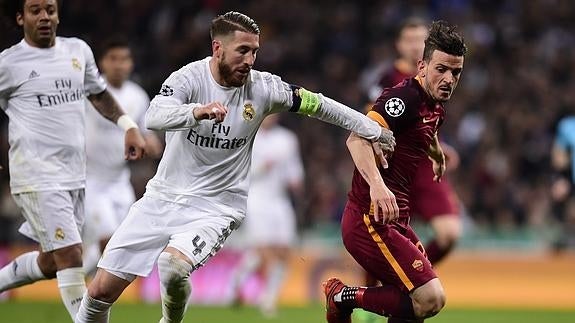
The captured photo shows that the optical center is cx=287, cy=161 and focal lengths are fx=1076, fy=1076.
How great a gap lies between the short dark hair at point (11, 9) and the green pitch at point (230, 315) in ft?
12.5

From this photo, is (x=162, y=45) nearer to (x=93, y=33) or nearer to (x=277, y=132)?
(x=93, y=33)

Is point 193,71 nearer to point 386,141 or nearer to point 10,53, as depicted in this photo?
point 386,141

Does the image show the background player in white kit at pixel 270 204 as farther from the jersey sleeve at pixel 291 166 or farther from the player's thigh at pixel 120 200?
the player's thigh at pixel 120 200

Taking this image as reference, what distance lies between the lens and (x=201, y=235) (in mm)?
6523

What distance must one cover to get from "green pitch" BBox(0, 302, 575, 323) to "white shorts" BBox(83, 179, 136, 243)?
1017mm

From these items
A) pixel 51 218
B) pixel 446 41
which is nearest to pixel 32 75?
pixel 51 218

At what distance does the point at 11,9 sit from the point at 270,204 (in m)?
→ 6.59

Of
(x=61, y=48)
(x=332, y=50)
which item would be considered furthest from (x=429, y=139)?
(x=332, y=50)

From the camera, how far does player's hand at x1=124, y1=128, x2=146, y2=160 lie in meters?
7.21

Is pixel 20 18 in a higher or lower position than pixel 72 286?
higher

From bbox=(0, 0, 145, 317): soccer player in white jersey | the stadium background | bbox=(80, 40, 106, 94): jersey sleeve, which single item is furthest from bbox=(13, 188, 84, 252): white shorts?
the stadium background

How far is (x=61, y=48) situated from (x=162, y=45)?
11665mm

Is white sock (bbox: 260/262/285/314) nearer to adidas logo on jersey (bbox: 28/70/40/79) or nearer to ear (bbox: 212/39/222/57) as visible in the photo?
adidas logo on jersey (bbox: 28/70/40/79)

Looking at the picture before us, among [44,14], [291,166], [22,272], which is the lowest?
[22,272]
